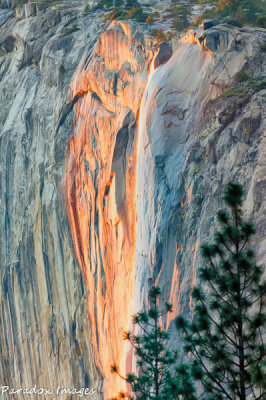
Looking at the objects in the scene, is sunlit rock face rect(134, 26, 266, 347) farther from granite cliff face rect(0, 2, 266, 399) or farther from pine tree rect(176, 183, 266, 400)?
pine tree rect(176, 183, 266, 400)

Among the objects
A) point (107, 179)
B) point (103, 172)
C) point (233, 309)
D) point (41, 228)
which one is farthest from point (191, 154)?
point (41, 228)

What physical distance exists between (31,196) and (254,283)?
2995 cm

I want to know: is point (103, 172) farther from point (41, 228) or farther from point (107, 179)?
point (41, 228)

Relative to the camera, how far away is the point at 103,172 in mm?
37344

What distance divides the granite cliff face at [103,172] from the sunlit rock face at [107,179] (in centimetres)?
9

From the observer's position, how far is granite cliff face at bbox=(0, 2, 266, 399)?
87.1 feet

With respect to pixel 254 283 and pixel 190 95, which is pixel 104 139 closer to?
pixel 190 95

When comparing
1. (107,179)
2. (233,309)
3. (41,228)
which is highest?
(107,179)

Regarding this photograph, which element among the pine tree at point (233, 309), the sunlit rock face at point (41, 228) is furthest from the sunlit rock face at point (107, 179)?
the pine tree at point (233, 309)

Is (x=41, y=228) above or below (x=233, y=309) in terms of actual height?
above

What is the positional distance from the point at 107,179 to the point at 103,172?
738mm

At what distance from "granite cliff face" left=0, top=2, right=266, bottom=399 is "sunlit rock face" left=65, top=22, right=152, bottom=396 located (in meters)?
0.09

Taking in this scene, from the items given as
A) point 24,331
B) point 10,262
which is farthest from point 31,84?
point 24,331

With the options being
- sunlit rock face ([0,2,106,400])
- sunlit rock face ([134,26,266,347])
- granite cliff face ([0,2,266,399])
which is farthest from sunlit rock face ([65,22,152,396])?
sunlit rock face ([134,26,266,347])
